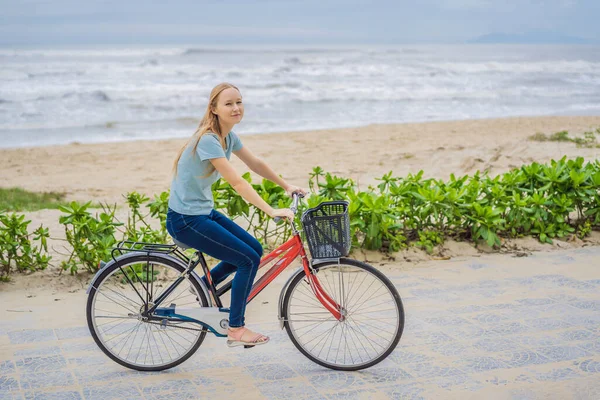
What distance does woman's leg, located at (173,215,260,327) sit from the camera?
12.7 feet

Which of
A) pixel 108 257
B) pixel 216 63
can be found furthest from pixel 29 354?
pixel 216 63

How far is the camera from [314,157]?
1488 cm

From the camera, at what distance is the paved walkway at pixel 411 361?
12.7 feet

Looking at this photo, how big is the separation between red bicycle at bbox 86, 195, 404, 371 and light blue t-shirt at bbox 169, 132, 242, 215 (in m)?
0.29

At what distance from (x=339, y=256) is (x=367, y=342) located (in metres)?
0.85

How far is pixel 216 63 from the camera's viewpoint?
158ft

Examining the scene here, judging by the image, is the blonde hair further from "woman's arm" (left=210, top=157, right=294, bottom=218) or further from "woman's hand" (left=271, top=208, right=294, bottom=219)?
"woman's hand" (left=271, top=208, right=294, bottom=219)

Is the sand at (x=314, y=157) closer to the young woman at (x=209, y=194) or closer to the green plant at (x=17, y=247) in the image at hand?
the green plant at (x=17, y=247)

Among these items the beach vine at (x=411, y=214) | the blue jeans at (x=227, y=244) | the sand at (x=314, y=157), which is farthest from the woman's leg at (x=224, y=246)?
the sand at (x=314, y=157)

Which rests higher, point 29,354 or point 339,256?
point 339,256

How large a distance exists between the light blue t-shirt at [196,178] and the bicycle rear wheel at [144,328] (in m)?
0.38

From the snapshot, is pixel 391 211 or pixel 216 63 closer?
pixel 391 211

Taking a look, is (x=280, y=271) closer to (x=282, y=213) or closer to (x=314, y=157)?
(x=282, y=213)

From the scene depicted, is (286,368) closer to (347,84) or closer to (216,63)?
(347,84)
